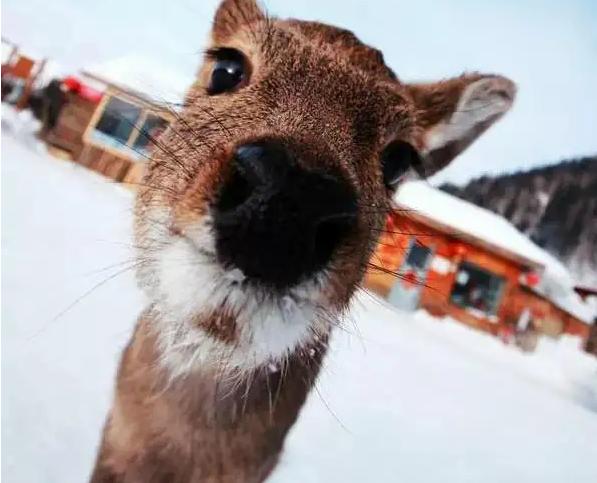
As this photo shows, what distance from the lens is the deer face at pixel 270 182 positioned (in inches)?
11.8

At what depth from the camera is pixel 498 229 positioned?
2.97ft

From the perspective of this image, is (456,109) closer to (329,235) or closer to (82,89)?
(329,235)

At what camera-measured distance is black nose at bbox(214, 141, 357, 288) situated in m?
0.29

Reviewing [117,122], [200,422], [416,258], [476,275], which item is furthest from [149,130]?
[476,275]

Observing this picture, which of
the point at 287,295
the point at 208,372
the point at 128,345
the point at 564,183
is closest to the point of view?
the point at 287,295

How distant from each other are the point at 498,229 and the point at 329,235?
653mm

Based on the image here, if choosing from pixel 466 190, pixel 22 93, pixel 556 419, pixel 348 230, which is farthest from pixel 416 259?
pixel 22 93

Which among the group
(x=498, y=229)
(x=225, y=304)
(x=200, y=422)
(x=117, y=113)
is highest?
(x=498, y=229)

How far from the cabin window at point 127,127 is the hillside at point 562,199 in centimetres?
40

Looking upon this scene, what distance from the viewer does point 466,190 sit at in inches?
30.2

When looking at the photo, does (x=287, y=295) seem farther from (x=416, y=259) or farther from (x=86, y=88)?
(x=86, y=88)

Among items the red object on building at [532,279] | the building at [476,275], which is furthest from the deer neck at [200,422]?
the red object on building at [532,279]

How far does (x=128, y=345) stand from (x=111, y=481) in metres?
0.14

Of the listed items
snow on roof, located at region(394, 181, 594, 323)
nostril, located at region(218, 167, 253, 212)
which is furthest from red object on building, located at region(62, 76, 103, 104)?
nostril, located at region(218, 167, 253, 212)
